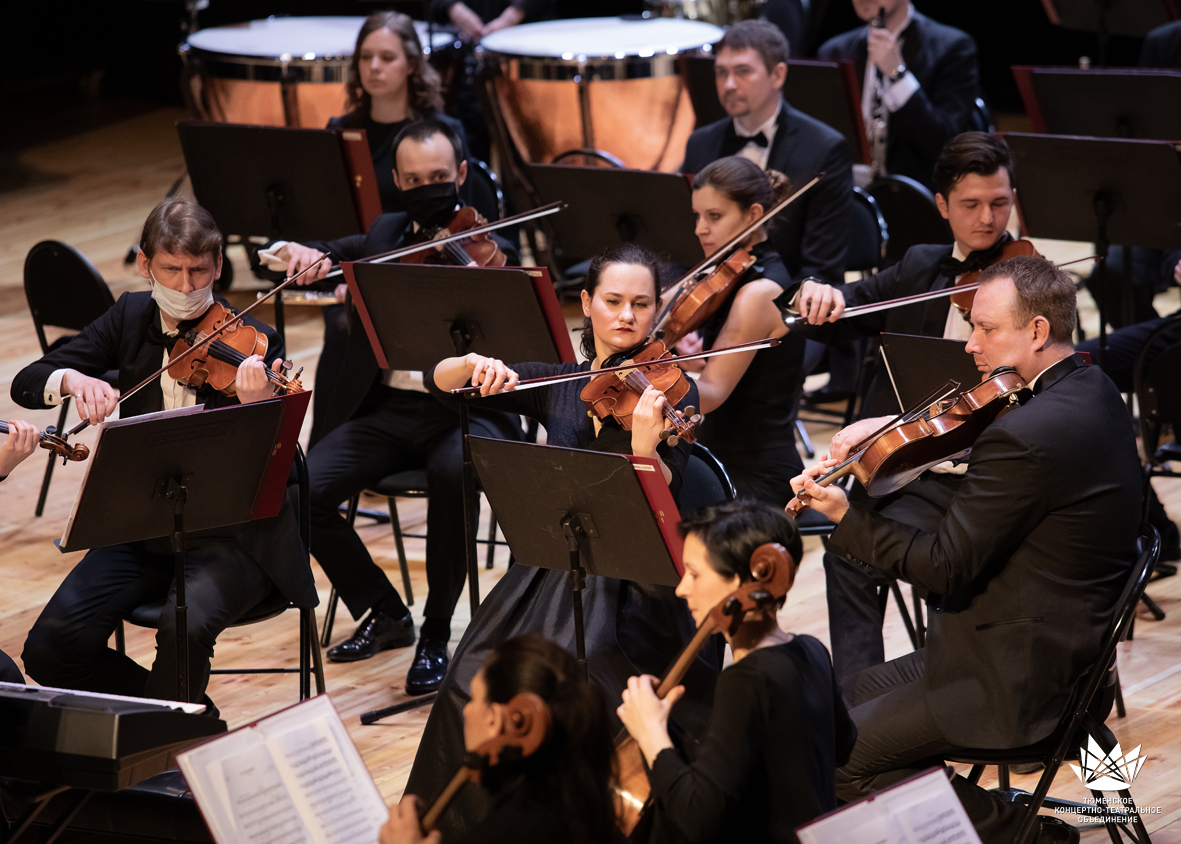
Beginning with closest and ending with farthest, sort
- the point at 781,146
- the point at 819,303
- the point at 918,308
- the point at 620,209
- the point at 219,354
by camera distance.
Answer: the point at 219,354 < the point at 819,303 < the point at 918,308 < the point at 620,209 < the point at 781,146

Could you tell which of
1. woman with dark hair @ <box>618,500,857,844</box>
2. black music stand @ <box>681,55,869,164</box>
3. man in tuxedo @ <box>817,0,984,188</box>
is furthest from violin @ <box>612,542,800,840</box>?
man in tuxedo @ <box>817,0,984,188</box>

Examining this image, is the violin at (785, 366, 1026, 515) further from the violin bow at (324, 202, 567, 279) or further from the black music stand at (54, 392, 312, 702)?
the violin bow at (324, 202, 567, 279)

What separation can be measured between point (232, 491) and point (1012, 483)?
4.65 feet

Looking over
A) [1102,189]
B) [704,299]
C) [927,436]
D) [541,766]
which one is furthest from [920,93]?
[541,766]

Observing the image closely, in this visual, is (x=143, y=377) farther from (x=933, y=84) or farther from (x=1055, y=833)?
(x=933, y=84)

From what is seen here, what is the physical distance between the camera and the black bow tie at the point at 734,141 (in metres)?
4.35

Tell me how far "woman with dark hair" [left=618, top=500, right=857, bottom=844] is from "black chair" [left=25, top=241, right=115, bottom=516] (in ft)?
8.22

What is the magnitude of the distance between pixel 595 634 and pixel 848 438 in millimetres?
583

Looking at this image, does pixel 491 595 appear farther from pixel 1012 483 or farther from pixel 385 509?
pixel 385 509

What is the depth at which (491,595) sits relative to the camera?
2.77 meters

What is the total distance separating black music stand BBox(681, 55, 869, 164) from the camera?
15.4 feet

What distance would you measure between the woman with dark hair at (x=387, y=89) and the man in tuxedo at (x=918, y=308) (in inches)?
67.5

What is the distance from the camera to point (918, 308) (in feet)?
10.6

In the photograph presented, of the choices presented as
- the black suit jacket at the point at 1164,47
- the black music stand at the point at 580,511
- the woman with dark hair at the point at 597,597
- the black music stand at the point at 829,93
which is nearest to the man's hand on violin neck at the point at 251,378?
the woman with dark hair at the point at 597,597
